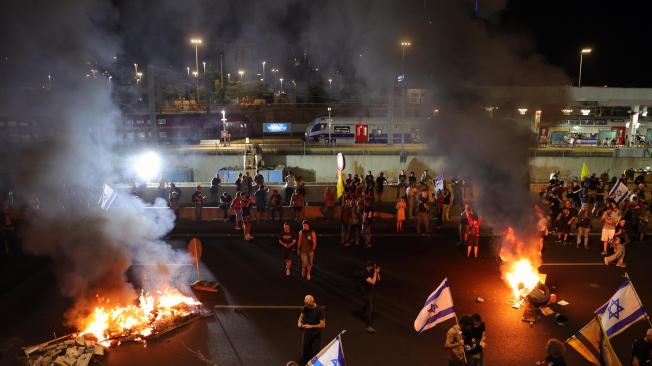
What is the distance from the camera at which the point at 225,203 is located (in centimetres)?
1558

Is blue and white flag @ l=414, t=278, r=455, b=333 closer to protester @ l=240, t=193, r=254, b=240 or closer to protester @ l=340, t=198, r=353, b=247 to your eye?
protester @ l=340, t=198, r=353, b=247

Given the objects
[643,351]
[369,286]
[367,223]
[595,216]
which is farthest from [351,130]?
[643,351]

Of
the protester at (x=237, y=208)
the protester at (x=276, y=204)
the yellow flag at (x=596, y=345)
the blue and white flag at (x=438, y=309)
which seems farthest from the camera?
the protester at (x=276, y=204)

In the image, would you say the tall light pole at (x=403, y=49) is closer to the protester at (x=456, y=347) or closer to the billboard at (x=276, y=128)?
the protester at (x=456, y=347)

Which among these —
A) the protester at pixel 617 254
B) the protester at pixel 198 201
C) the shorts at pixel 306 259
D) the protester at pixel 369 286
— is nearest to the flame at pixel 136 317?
the shorts at pixel 306 259

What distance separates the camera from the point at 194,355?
23.1ft

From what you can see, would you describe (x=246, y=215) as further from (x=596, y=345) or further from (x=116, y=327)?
(x=596, y=345)

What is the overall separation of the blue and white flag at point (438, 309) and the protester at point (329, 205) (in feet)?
30.7

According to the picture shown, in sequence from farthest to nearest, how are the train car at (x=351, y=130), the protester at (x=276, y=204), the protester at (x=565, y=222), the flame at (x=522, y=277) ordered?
the train car at (x=351, y=130) → the protester at (x=276, y=204) → the protester at (x=565, y=222) → the flame at (x=522, y=277)

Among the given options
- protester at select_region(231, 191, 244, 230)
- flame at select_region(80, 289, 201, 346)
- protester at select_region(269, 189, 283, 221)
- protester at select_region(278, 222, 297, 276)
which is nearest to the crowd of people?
protester at select_region(278, 222, 297, 276)

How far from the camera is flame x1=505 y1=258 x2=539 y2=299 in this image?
9.15 meters

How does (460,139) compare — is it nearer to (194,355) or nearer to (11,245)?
(194,355)

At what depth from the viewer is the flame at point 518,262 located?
9516 millimetres

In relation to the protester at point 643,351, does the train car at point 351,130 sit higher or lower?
higher
